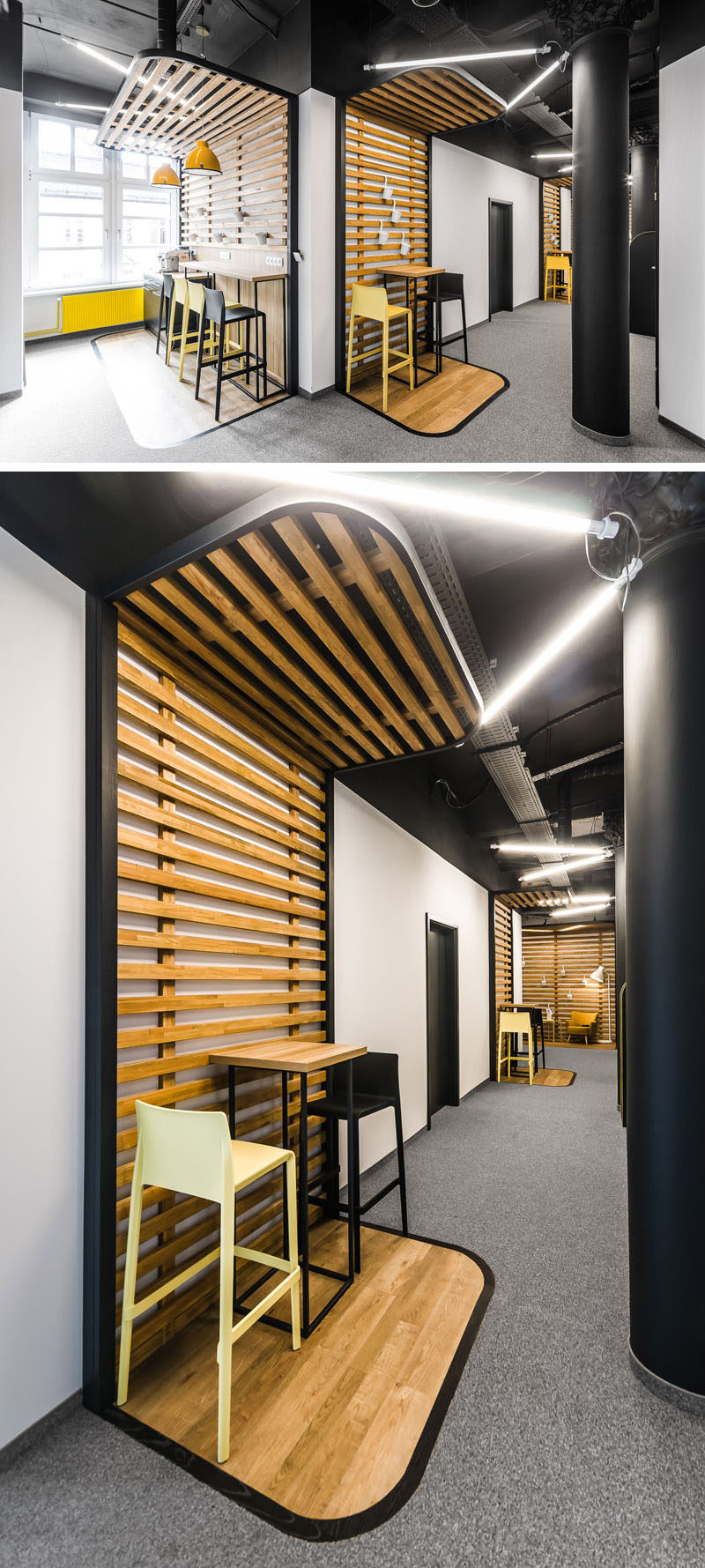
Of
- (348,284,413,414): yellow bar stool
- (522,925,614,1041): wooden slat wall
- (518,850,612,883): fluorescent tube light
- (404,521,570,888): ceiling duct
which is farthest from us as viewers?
(522,925,614,1041): wooden slat wall

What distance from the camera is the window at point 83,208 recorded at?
7.52 ft

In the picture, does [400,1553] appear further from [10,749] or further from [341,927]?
[341,927]

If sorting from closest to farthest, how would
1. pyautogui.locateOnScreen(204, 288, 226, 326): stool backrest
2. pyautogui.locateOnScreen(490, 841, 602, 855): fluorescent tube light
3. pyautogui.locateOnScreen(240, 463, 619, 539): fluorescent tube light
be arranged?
pyautogui.locateOnScreen(240, 463, 619, 539): fluorescent tube light
pyautogui.locateOnScreen(204, 288, 226, 326): stool backrest
pyautogui.locateOnScreen(490, 841, 602, 855): fluorescent tube light

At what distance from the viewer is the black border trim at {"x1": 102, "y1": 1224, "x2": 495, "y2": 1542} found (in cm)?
185

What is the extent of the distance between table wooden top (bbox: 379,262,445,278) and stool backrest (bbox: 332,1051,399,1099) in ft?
15.2

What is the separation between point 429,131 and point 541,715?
14.1 ft

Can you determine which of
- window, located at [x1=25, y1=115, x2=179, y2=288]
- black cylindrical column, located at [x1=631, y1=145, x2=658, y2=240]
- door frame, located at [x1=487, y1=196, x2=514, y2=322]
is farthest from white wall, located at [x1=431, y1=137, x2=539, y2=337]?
window, located at [x1=25, y1=115, x2=179, y2=288]

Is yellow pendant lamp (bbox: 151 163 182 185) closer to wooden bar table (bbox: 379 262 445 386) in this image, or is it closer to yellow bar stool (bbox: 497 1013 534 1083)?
wooden bar table (bbox: 379 262 445 386)

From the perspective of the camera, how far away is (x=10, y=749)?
2207 mm

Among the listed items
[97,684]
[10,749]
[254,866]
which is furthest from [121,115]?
[254,866]

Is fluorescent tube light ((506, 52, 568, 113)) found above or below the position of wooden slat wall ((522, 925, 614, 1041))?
above

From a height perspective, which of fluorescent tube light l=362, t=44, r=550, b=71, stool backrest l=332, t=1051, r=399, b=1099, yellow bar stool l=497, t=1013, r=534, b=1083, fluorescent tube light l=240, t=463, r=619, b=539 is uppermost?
fluorescent tube light l=362, t=44, r=550, b=71

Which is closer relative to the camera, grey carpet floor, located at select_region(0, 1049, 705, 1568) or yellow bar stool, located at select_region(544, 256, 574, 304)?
grey carpet floor, located at select_region(0, 1049, 705, 1568)

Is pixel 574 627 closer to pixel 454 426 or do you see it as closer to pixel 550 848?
pixel 454 426
